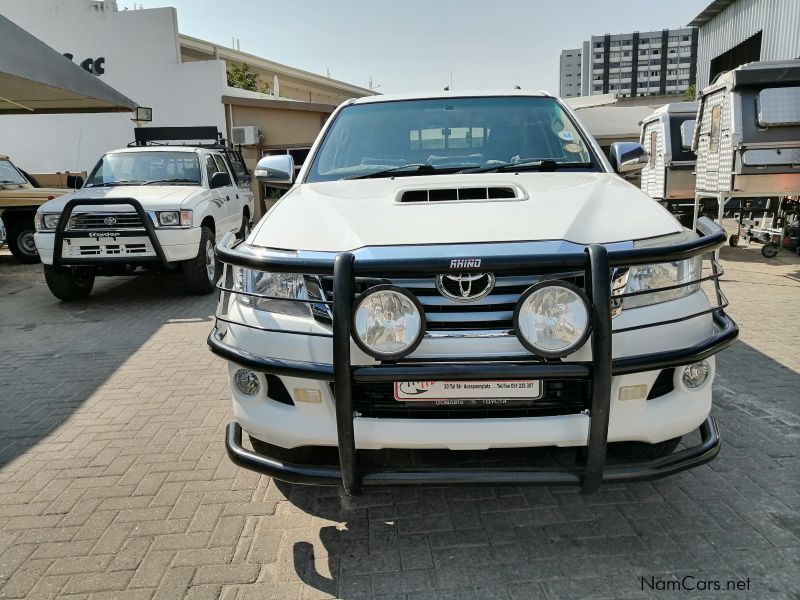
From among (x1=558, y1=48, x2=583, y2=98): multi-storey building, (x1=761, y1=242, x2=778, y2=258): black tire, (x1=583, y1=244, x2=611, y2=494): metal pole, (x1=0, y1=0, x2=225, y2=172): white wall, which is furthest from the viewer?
(x1=558, y1=48, x2=583, y2=98): multi-storey building

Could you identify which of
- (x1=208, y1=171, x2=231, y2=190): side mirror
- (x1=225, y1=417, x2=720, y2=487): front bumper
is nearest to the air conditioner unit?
(x1=208, y1=171, x2=231, y2=190): side mirror

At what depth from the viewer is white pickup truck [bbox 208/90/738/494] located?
210cm

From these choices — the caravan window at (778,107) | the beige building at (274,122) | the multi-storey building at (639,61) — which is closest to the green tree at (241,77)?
the beige building at (274,122)

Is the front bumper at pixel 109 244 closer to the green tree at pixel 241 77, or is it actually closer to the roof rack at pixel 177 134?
the roof rack at pixel 177 134

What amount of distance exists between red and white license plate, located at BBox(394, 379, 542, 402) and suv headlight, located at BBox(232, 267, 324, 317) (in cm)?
51

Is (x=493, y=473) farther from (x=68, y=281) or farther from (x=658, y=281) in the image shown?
(x=68, y=281)

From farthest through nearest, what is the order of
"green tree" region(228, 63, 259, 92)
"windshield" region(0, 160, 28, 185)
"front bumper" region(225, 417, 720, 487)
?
"green tree" region(228, 63, 259, 92) < "windshield" region(0, 160, 28, 185) < "front bumper" region(225, 417, 720, 487)

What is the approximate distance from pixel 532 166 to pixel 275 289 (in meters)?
1.75

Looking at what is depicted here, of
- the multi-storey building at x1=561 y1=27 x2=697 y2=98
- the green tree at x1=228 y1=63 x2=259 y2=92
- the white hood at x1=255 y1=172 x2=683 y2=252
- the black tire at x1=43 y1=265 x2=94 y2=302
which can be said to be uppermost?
the multi-storey building at x1=561 y1=27 x2=697 y2=98

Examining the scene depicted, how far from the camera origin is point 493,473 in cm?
221

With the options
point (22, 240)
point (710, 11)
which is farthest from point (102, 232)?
point (710, 11)

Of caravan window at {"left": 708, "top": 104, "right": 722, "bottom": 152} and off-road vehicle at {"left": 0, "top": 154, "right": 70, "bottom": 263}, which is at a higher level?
caravan window at {"left": 708, "top": 104, "right": 722, "bottom": 152}

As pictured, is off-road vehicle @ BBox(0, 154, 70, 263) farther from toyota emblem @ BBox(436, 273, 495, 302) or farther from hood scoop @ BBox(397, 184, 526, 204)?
toyota emblem @ BBox(436, 273, 495, 302)

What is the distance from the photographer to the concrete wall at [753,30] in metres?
17.0
